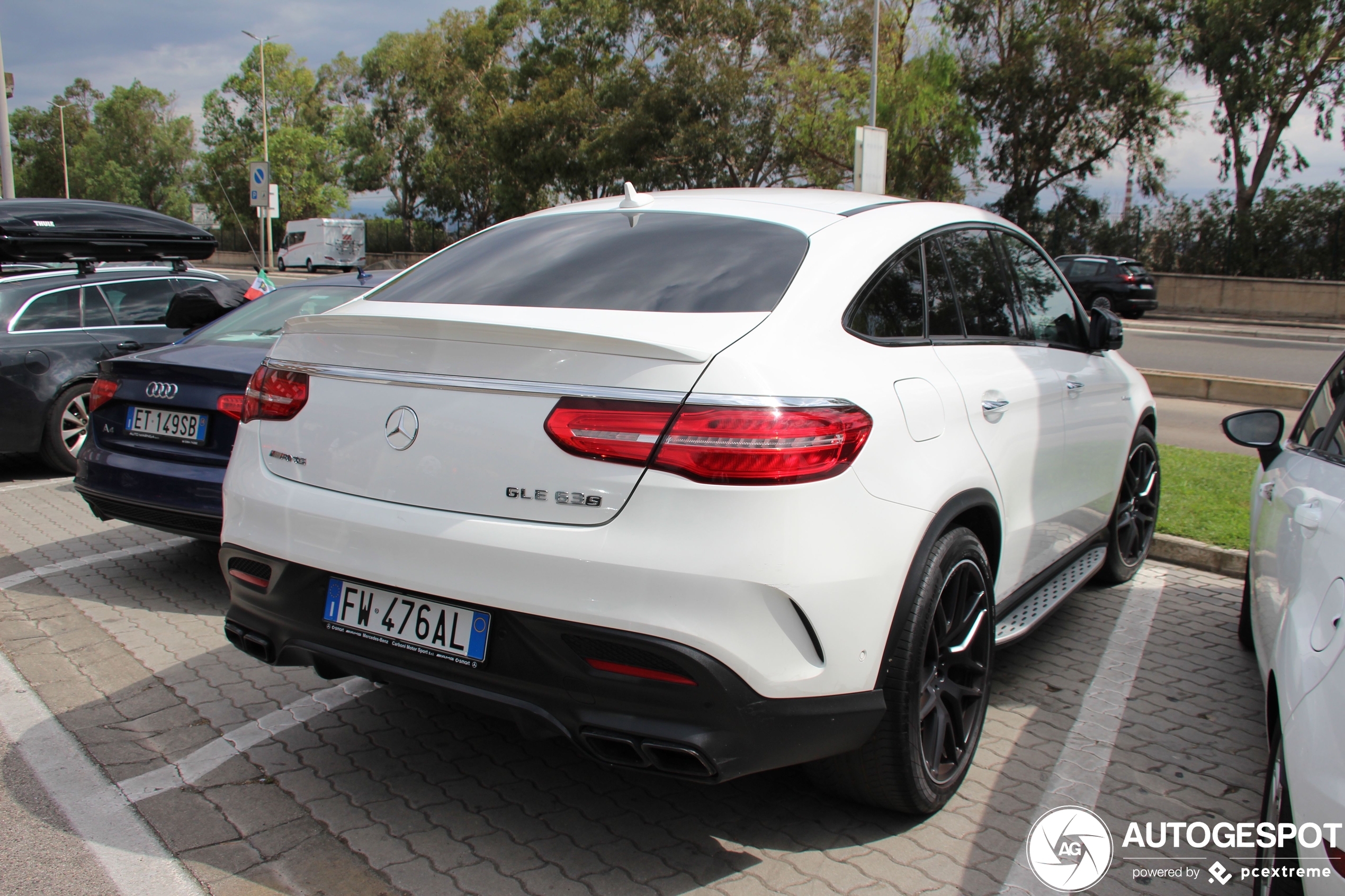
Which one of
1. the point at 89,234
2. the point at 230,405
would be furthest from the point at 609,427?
the point at 89,234

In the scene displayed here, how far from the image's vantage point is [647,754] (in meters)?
2.26

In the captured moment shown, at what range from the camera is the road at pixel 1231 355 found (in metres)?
15.0

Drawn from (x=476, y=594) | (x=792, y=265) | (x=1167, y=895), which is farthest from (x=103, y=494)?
(x=1167, y=895)

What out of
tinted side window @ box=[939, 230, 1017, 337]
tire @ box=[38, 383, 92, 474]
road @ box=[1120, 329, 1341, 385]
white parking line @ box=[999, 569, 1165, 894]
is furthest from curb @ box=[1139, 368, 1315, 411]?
tire @ box=[38, 383, 92, 474]

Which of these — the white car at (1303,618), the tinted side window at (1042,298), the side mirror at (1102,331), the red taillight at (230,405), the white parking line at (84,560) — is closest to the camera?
the white car at (1303,618)

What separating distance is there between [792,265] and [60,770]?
269 centimetres

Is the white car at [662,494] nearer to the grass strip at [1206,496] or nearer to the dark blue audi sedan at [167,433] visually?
the dark blue audi sedan at [167,433]

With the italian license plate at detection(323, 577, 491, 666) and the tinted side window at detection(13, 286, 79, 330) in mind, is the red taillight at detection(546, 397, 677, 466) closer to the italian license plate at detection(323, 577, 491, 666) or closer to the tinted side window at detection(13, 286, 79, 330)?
the italian license plate at detection(323, 577, 491, 666)

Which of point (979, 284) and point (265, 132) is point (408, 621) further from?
point (265, 132)

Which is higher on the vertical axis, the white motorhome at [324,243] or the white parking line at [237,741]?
the white motorhome at [324,243]

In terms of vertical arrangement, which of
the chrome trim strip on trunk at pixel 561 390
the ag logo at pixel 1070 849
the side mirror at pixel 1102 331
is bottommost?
the ag logo at pixel 1070 849

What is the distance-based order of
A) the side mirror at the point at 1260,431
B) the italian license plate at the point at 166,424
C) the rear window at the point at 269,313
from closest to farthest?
the side mirror at the point at 1260,431 < the italian license plate at the point at 166,424 < the rear window at the point at 269,313

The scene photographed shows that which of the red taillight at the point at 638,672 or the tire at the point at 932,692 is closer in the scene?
the red taillight at the point at 638,672

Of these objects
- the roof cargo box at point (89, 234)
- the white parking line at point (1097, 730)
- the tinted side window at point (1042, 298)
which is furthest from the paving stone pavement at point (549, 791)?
the roof cargo box at point (89, 234)
